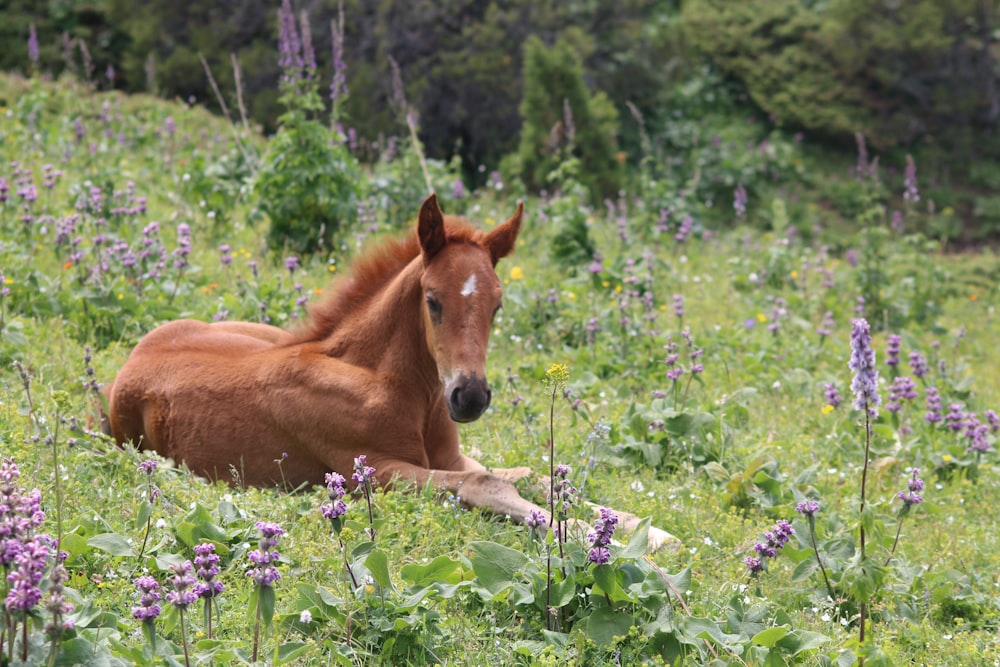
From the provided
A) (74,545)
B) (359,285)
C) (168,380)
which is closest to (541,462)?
(359,285)

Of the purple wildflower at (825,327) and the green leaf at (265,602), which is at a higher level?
the green leaf at (265,602)

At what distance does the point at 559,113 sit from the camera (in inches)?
501

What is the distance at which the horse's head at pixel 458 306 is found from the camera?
4.51 m

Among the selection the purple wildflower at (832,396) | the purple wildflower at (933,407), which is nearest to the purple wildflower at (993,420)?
the purple wildflower at (933,407)

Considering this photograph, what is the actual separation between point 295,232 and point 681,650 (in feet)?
18.9

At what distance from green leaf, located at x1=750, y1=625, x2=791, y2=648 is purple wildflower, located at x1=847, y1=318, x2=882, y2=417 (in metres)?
0.81

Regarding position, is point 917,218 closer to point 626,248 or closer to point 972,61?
point 972,61

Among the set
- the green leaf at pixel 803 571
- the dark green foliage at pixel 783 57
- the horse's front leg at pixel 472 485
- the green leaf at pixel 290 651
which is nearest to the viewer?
the green leaf at pixel 290 651

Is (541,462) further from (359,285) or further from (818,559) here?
(818,559)

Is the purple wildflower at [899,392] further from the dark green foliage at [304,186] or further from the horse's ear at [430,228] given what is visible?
the dark green foliage at [304,186]

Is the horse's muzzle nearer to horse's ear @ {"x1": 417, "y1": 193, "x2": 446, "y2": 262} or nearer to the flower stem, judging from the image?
horse's ear @ {"x1": 417, "y1": 193, "x2": 446, "y2": 262}

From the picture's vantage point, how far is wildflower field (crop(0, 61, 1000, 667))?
349 cm

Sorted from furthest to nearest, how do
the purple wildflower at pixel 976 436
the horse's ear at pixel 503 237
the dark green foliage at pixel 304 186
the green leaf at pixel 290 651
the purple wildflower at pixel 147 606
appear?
Result: the dark green foliage at pixel 304 186 < the purple wildflower at pixel 976 436 < the horse's ear at pixel 503 237 < the green leaf at pixel 290 651 < the purple wildflower at pixel 147 606

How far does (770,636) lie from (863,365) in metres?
0.98
